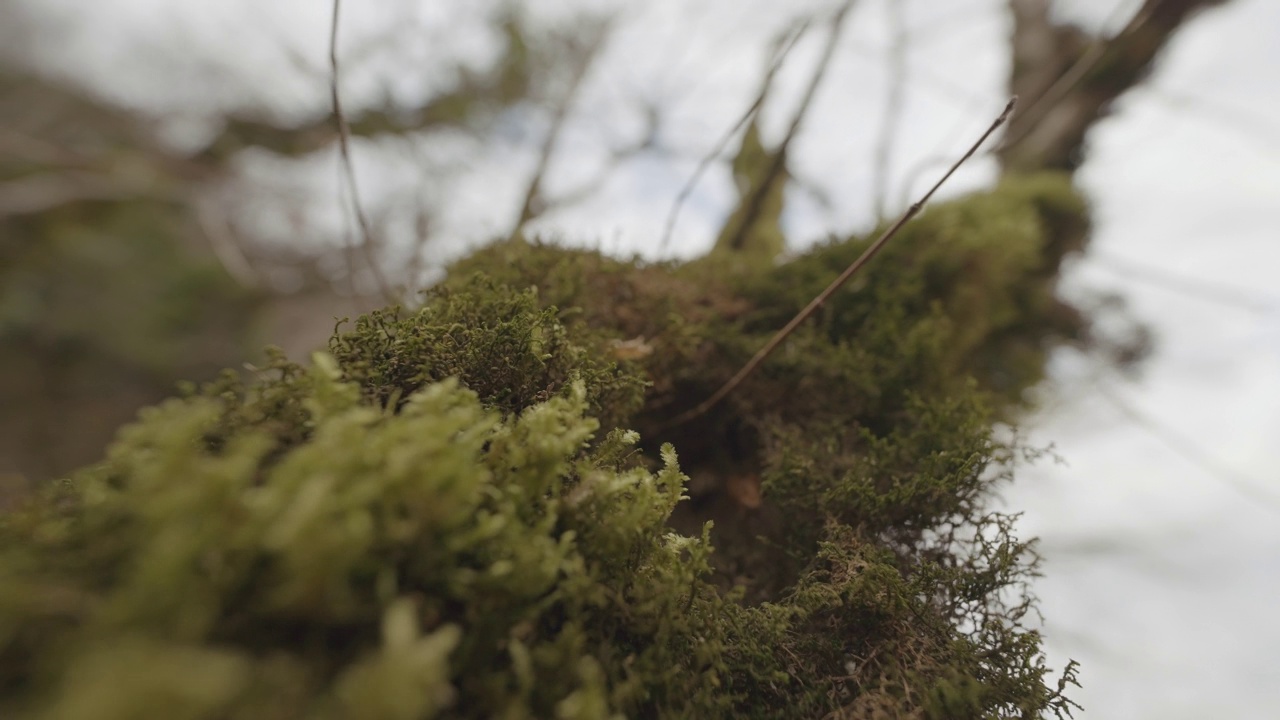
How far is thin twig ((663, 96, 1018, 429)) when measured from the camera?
3.47ft

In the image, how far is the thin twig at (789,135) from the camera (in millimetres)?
2590

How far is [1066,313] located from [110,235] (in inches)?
315

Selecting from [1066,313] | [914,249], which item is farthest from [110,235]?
[1066,313]

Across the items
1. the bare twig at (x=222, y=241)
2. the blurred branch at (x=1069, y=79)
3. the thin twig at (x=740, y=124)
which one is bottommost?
the thin twig at (x=740, y=124)

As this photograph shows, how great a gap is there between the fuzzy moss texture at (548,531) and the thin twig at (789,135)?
105 cm

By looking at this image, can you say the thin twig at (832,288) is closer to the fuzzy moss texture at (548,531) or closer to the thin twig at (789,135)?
the fuzzy moss texture at (548,531)

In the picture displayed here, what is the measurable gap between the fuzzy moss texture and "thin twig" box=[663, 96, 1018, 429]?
8 cm

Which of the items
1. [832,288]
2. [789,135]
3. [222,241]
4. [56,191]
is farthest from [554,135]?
[56,191]

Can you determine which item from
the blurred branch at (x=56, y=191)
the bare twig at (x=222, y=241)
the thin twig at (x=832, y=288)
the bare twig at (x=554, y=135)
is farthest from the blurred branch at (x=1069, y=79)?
the blurred branch at (x=56, y=191)

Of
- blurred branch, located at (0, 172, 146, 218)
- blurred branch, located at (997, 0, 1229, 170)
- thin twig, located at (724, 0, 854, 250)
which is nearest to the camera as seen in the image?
thin twig, located at (724, 0, 854, 250)

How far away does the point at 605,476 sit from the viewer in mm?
887

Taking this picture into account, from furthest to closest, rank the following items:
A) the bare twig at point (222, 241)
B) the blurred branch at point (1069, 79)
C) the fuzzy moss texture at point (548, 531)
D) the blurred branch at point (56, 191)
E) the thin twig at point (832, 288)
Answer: the bare twig at point (222, 241), the blurred branch at point (56, 191), the blurred branch at point (1069, 79), the thin twig at point (832, 288), the fuzzy moss texture at point (548, 531)

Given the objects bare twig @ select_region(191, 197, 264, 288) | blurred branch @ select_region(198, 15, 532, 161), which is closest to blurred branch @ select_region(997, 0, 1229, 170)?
blurred branch @ select_region(198, 15, 532, 161)

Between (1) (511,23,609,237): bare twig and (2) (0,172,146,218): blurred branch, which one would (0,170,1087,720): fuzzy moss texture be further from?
(2) (0,172,146,218): blurred branch
